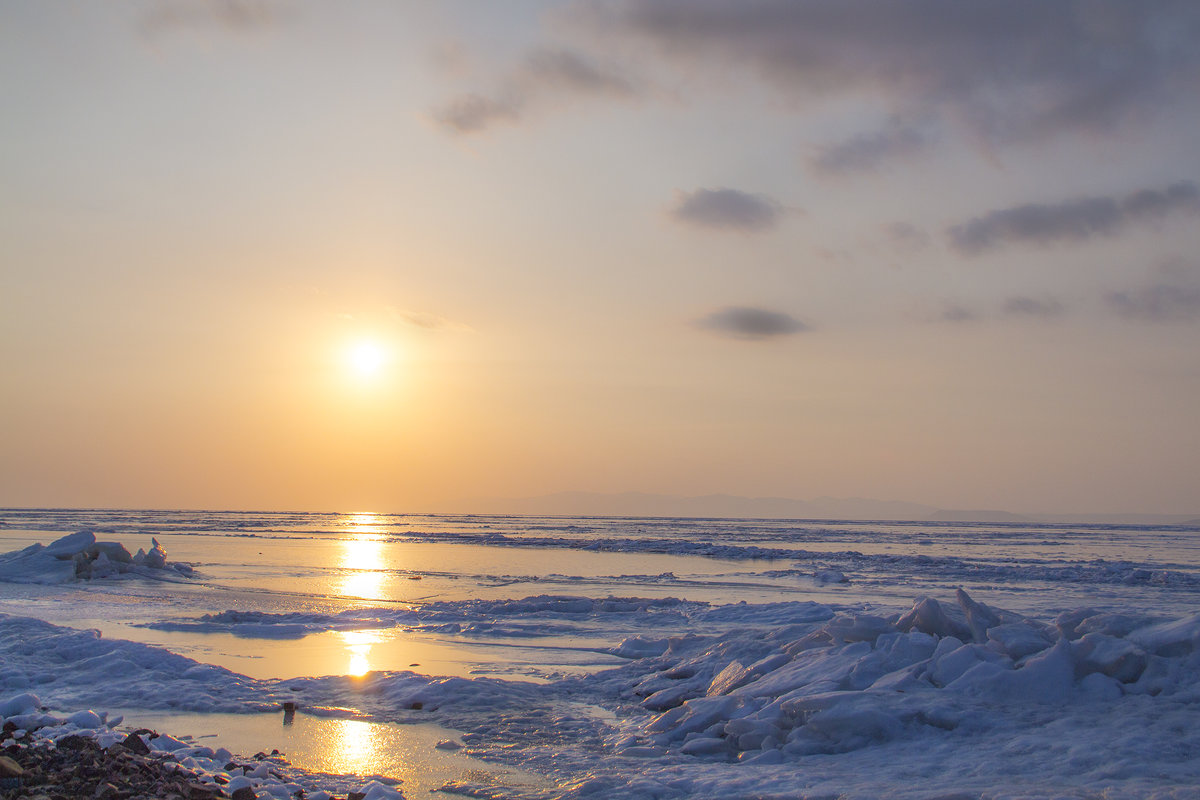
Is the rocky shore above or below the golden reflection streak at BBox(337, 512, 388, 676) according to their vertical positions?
above

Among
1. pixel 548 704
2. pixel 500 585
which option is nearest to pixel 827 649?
pixel 548 704

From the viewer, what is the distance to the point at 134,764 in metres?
5.79

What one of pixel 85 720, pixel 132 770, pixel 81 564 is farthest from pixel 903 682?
pixel 81 564

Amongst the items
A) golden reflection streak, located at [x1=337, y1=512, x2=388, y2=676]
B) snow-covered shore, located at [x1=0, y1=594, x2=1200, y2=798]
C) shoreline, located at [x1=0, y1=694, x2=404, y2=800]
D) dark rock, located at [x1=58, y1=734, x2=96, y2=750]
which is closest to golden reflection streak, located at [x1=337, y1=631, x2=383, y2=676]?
golden reflection streak, located at [x1=337, y1=512, x2=388, y2=676]

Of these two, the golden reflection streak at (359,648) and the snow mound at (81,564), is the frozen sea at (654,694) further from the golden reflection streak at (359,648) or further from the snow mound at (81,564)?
the snow mound at (81,564)

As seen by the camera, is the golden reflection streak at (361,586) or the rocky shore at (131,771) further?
the golden reflection streak at (361,586)

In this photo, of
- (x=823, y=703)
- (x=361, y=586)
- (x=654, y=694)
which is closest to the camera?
(x=823, y=703)

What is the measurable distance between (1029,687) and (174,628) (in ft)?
44.3

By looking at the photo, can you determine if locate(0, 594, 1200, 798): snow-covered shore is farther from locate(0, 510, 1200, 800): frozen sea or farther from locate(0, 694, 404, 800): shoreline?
locate(0, 694, 404, 800): shoreline

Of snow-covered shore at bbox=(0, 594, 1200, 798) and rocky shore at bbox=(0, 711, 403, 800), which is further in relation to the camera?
snow-covered shore at bbox=(0, 594, 1200, 798)

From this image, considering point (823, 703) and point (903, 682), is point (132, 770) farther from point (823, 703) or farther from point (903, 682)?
point (903, 682)

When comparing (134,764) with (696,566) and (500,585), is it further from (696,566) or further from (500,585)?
(696,566)

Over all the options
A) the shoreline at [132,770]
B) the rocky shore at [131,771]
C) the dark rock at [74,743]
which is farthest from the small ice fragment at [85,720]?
the dark rock at [74,743]

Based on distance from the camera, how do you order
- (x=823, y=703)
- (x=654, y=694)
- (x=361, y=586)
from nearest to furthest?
(x=823, y=703), (x=654, y=694), (x=361, y=586)
